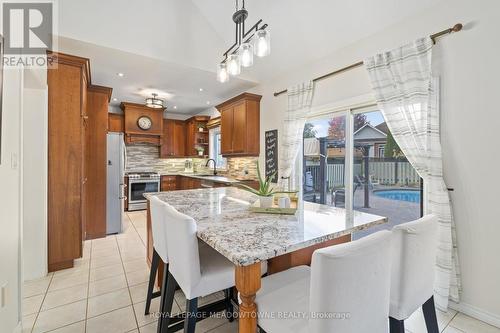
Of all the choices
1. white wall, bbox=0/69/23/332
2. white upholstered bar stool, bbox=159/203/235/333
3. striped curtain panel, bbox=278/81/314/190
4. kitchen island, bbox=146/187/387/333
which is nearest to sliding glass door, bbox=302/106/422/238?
striped curtain panel, bbox=278/81/314/190

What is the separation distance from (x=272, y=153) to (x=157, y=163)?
395cm

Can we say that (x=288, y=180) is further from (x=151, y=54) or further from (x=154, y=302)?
(x=151, y=54)

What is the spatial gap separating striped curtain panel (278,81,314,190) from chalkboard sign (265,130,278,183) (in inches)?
6.9

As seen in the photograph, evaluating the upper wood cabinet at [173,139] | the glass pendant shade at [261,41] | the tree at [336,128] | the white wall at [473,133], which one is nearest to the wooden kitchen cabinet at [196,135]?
the upper wood cabinet at [173,139]

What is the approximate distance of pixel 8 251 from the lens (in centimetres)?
136

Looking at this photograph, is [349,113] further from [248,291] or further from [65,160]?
[65,160]

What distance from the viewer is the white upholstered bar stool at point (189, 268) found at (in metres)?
1.15

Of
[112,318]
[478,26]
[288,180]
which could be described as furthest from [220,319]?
[478,26]

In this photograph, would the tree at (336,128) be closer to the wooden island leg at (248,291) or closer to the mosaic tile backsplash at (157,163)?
the mosaic tile backsplash at (157,163)

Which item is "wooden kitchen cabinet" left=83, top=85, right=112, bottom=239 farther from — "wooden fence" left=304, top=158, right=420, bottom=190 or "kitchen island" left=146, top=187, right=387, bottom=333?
"wooden fence" left=304, top=158, right=420, bottom=190

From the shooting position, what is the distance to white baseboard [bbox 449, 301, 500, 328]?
174cm

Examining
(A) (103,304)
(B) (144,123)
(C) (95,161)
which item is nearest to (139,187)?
(B) (144,123)

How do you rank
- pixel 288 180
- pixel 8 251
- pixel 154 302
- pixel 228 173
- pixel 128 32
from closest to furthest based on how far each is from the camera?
pixel 8 251 → pixel 154 302 → pixel 128 32 → pixel 288 180 → pixel 228 173

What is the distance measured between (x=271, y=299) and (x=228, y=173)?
446cm
